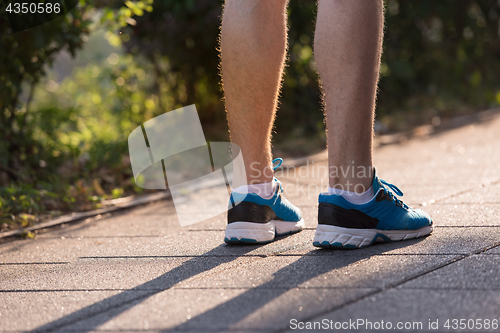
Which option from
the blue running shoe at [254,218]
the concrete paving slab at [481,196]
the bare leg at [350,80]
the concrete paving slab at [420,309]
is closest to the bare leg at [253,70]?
the blue running shoe at [254,218]

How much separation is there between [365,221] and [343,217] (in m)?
0.08

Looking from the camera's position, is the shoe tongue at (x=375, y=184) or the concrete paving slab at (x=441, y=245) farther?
the shoe tongue at (x=375, y=184)

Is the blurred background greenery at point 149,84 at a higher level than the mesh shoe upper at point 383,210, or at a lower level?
higher

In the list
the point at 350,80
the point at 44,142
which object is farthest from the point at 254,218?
the point at 44,142

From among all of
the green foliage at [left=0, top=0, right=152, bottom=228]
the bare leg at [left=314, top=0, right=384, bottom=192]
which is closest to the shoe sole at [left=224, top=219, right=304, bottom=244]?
the bare leg at [left=314, top=0, right=384, bottom=192]

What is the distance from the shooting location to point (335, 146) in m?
1.59

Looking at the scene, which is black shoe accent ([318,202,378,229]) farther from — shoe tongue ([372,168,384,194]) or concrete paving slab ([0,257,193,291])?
concrete paving slab ([0,257,193,291])

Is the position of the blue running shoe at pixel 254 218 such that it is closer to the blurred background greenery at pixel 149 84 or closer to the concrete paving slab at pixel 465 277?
the concrete paving slab at pixel 465 277

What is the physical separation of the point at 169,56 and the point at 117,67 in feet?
1.98

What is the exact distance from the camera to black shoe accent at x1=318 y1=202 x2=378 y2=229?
1.61 metres

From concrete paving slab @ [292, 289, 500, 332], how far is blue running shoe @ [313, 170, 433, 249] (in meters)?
0.42

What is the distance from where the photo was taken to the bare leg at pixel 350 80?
1.58 metres

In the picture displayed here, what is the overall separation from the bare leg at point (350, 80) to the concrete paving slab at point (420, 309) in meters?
0.51

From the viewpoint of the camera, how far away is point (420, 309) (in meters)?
1.10
